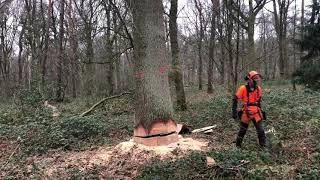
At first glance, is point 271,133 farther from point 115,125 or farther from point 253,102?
point 115,125

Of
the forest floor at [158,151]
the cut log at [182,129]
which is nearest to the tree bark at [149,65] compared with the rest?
the forest floor at [158,151]

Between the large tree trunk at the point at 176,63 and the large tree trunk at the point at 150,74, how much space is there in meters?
6.82

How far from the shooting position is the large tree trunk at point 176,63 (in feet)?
48.5

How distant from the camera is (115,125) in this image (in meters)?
11.5

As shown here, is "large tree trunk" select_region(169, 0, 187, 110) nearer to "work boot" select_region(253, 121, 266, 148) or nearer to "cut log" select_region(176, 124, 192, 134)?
"cut log" select_region(176, 124, 192, 134)

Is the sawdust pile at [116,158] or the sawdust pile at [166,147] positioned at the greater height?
the sawdust pile at [166,147]

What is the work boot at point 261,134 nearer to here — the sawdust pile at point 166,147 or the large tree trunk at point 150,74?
the sawdust pile at point 166,147

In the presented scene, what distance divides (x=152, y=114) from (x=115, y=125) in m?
4.02

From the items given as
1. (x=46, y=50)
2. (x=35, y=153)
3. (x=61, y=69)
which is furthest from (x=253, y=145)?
(x=46, y=50)

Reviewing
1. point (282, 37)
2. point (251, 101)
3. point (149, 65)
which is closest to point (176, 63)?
point (149, 65)

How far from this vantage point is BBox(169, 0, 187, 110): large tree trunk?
48.5ft

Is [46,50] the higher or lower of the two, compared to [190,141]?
Result: higher

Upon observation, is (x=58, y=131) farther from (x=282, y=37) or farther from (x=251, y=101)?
(x=282, y=37)

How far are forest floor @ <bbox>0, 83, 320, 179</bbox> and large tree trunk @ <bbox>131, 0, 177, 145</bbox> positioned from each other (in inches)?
19.3
